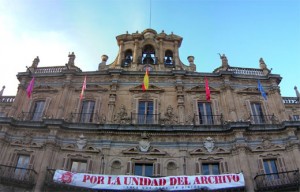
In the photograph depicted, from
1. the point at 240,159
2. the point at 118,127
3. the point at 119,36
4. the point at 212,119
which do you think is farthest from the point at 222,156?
the point at 119,36

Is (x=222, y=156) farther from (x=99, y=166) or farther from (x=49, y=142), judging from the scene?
(x=49, y=142)

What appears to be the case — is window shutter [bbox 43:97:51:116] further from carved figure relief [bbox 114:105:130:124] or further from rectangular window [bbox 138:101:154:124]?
rectangular window [bbox 138:101:154:124]

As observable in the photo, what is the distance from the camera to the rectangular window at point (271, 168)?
19.8 m

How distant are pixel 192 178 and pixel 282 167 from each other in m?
6.27

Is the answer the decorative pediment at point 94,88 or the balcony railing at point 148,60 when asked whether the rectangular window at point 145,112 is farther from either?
the balcony railing at point 148,60

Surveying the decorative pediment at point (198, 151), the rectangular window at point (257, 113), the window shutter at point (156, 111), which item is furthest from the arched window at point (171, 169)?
the rectangular window at point (257, 113)

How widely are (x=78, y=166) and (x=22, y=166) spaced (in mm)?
3718

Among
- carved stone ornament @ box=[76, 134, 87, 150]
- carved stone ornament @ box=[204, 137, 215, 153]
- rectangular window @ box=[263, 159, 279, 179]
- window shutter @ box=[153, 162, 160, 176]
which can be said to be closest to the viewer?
rectangular window @ box=[263, 159, 279, 179]

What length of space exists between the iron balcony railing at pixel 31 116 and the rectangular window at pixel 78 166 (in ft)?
15.7

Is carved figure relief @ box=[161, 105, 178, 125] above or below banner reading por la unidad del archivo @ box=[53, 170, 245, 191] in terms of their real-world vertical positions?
above

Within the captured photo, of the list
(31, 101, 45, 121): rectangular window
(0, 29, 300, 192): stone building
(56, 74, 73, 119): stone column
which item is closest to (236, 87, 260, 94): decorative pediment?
(0, 29, 300, 192): stone building

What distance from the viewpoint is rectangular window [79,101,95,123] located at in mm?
23328

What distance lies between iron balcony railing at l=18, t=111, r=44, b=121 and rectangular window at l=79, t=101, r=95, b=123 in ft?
10.1

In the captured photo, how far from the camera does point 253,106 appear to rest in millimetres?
24156
